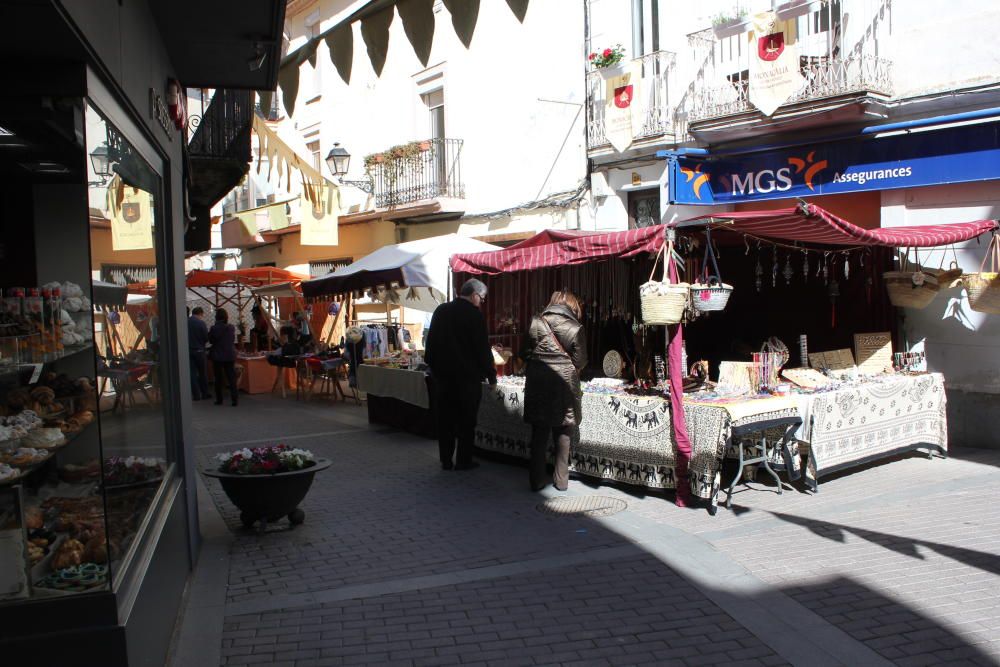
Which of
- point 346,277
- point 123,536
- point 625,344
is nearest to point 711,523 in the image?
point 625,344

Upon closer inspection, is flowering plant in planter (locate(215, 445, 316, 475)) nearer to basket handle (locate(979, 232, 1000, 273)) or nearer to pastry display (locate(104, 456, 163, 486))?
pastry display (locate(104, 456, 163, 486))

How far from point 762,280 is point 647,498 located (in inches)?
157

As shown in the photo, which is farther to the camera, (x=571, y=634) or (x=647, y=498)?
(x=647, y=498)

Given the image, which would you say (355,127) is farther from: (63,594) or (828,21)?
(63,594)

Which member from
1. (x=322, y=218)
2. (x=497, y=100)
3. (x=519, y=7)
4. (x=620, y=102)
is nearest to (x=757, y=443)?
(x=519, y=7)

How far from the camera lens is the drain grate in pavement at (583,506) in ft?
21.7

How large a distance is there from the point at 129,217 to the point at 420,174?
15.0 meters

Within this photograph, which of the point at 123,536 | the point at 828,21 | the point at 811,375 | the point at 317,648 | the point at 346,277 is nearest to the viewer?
the point at 123,536

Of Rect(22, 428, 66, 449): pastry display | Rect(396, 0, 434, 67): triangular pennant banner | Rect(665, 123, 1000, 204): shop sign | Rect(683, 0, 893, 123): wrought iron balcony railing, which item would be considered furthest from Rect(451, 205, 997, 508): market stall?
Rect(22, 428, 66, 449): pastry display

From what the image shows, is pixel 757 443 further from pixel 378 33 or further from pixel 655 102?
pixel 655 102

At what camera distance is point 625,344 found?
907 centimetres

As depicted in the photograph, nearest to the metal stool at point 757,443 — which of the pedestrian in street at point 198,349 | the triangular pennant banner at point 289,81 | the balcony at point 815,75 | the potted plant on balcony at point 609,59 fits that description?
the triangular pennant banner at point 289,81

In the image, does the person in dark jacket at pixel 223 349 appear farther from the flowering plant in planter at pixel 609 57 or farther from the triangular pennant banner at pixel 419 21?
the triangular pennant banner at pixel 419 21

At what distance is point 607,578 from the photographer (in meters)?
5.14
